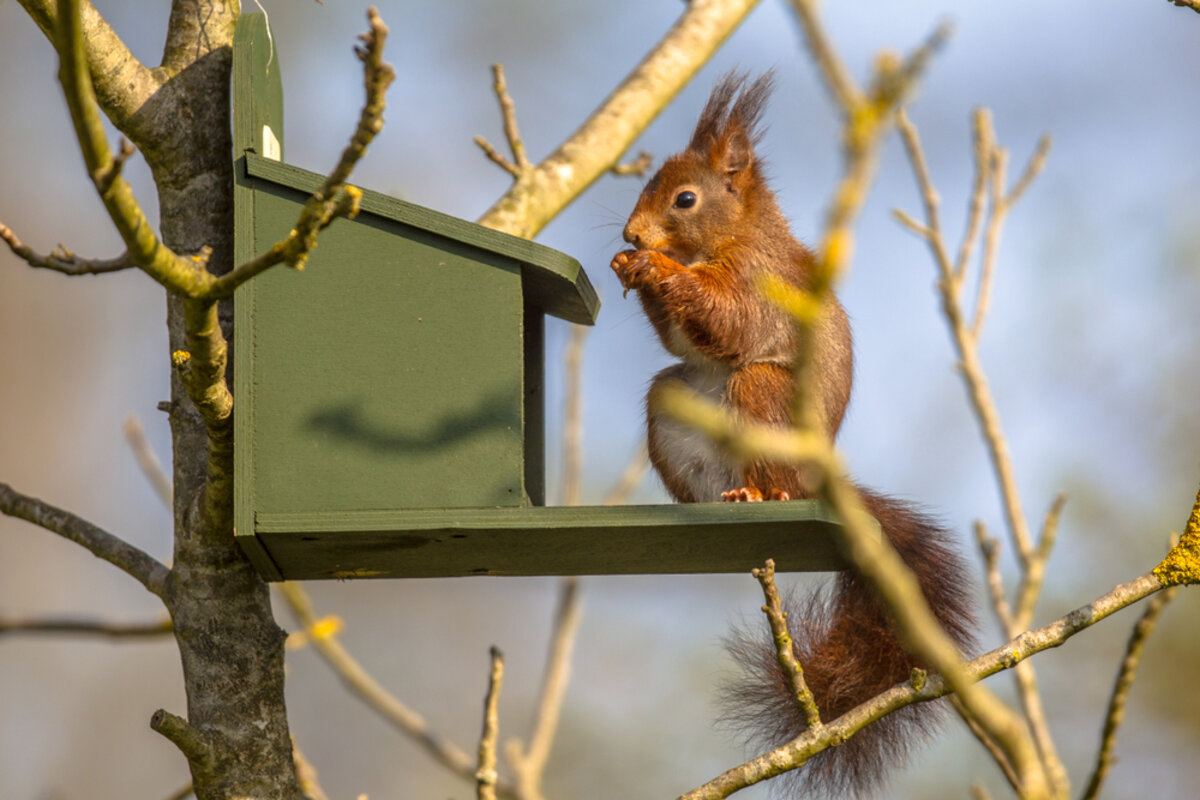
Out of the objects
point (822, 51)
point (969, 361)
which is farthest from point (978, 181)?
point (822, 51)

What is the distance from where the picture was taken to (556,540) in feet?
8.00

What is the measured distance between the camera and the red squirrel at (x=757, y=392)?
2842 millimetres

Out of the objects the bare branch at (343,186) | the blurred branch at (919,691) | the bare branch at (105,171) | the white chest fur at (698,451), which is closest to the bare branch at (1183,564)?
the blurred branch at (919,691)

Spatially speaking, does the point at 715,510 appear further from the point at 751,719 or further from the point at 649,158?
the point at 649,158

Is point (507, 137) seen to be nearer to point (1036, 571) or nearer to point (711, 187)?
point (711, 187)

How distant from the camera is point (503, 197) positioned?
A: 11.8 feet

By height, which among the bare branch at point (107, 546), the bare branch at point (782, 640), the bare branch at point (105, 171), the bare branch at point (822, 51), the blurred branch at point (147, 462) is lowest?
the bare branch at point (822, 51)

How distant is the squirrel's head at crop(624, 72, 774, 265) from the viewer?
3.58m

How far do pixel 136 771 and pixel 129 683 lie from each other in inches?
19.3

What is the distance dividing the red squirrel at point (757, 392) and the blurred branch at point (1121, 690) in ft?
2.02

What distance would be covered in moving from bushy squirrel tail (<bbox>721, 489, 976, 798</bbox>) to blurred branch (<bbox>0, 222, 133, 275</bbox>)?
5.10 feet

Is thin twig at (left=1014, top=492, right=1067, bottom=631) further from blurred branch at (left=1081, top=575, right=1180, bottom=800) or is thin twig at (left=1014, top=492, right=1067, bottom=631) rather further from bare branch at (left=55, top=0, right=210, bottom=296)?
bare branch at (left=55, top=0, right=210, bottom=296)

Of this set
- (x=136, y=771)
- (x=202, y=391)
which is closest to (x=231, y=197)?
(x=202, y=391)

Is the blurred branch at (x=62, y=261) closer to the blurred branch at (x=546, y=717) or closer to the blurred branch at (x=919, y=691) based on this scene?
the blurred branch at (x=546, y=717)
